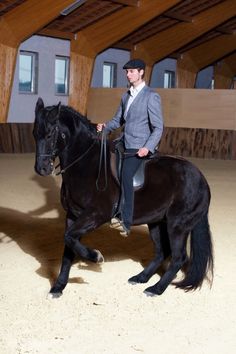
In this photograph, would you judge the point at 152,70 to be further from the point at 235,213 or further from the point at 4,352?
the point at 4,352

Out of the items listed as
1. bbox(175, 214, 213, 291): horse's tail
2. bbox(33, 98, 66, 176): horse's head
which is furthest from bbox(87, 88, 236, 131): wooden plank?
bbox(33, 98, 66, 176): horse's head

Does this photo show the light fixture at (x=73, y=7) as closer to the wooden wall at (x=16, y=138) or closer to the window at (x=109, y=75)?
the wooden wall at (x=16, y=138)

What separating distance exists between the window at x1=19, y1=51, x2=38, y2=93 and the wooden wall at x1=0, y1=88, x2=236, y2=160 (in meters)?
2.39

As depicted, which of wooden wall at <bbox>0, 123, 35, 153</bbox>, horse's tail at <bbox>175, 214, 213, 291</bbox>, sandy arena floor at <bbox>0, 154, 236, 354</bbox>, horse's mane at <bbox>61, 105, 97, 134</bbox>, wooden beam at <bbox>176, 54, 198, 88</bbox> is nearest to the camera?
sandy arena floor at <bbox>0, 154, 236, 354</bbox>

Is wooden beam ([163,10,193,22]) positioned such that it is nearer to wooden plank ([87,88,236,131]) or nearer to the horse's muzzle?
wooden plank ([87,88,236,131])

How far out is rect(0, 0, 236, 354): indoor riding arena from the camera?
14.7 feet

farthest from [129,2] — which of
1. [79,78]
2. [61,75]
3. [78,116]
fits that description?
[78,116]

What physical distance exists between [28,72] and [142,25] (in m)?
4.37

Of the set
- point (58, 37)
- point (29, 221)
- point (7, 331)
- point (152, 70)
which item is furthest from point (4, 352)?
point (152, 70)

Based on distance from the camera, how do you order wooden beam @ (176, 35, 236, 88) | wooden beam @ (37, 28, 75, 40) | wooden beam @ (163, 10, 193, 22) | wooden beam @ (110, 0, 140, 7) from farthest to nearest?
wooden beam @ (176, 35, 236, 88)
wooden beam @ (163, 10, 193, 22)
wooden beam @ (37, 28, 75, 40)
wooden beam @ (110, 0, 140, 7)

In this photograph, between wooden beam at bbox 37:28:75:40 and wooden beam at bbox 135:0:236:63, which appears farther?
wooden beam at bbox 135:0:236:63

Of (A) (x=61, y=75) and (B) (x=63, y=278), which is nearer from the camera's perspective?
(B) (x=63, y=278)

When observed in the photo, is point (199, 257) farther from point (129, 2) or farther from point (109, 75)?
point (109, 75)

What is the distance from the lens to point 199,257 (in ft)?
18.3
